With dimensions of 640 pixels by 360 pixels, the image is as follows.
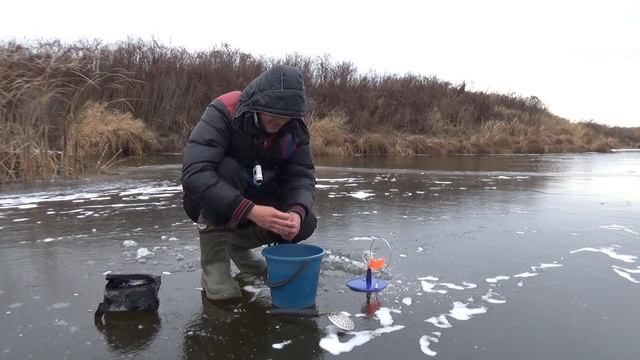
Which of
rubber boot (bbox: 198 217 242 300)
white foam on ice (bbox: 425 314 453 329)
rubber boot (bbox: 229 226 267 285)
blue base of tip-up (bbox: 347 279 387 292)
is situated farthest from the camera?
rubber boot (bbox: 229 226 267 285)

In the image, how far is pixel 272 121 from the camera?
121 inches

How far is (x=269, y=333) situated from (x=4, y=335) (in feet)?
4.25

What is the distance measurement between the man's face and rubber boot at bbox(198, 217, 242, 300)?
0.72 metres

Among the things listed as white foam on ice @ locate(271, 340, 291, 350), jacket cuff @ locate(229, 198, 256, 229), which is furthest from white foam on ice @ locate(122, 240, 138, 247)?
white foam on ice @ locate(271, 340, 291, 350)

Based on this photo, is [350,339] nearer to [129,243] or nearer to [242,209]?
[242,209]

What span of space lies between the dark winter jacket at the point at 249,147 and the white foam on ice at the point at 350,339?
0.81m

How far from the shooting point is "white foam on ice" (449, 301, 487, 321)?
9.79 ft

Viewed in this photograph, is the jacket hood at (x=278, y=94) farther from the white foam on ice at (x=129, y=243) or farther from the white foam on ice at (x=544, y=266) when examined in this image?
the white foam on ice at (x=544, y=266)

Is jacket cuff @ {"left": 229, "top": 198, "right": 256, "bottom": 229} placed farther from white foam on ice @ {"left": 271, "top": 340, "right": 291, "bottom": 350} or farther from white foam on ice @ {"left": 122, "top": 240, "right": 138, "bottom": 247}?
white foam on ice @ {"left": 122, "top": 240, "right": 138, "bottom": 247}

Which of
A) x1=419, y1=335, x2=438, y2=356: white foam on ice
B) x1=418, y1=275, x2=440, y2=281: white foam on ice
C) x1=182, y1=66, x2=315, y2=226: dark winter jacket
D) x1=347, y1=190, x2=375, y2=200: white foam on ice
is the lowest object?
x1=419, y1=335, x2=438, y2=356: white foam on ice

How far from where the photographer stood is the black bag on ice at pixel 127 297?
112 inches

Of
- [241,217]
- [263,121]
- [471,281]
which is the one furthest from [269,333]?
[471,281]

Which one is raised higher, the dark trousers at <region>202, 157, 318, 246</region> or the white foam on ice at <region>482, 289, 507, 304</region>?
the dark trousers at <region>202, 157, 318, 246</region>

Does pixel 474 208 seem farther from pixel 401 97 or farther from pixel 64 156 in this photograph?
pixel 401 97
